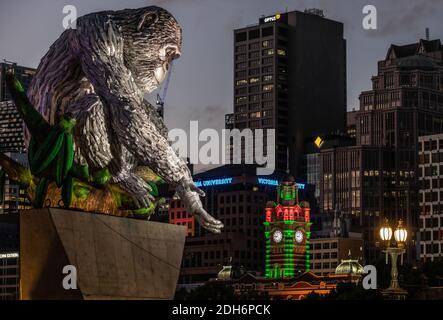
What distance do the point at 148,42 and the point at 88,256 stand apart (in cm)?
866

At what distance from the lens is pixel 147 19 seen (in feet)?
163

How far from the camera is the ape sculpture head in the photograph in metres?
49.3

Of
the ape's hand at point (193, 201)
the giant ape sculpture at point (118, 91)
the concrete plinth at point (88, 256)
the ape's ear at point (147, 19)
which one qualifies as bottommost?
the concrete plinth at point (88, 256)

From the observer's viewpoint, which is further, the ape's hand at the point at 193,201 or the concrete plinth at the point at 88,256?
the ape's hand at the point at 193,201

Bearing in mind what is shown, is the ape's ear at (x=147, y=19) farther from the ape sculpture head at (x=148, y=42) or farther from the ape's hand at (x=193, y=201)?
the ape's hand at (x=193, y=201)

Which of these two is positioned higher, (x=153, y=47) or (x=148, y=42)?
(x=148, y=42)

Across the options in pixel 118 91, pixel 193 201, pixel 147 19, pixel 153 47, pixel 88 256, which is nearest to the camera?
pixel 88 256

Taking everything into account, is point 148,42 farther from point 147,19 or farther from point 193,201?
point 193,201

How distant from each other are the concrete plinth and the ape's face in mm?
5634

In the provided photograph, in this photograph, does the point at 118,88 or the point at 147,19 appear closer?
the point at 118,88

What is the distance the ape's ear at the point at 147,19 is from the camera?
4941 cm

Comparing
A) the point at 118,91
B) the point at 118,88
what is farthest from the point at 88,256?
the point at 118,88

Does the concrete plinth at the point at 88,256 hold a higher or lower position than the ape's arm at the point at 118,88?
lower

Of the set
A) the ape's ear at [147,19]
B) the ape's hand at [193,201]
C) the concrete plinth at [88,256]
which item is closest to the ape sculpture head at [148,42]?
the ape's ear at [147,19]
